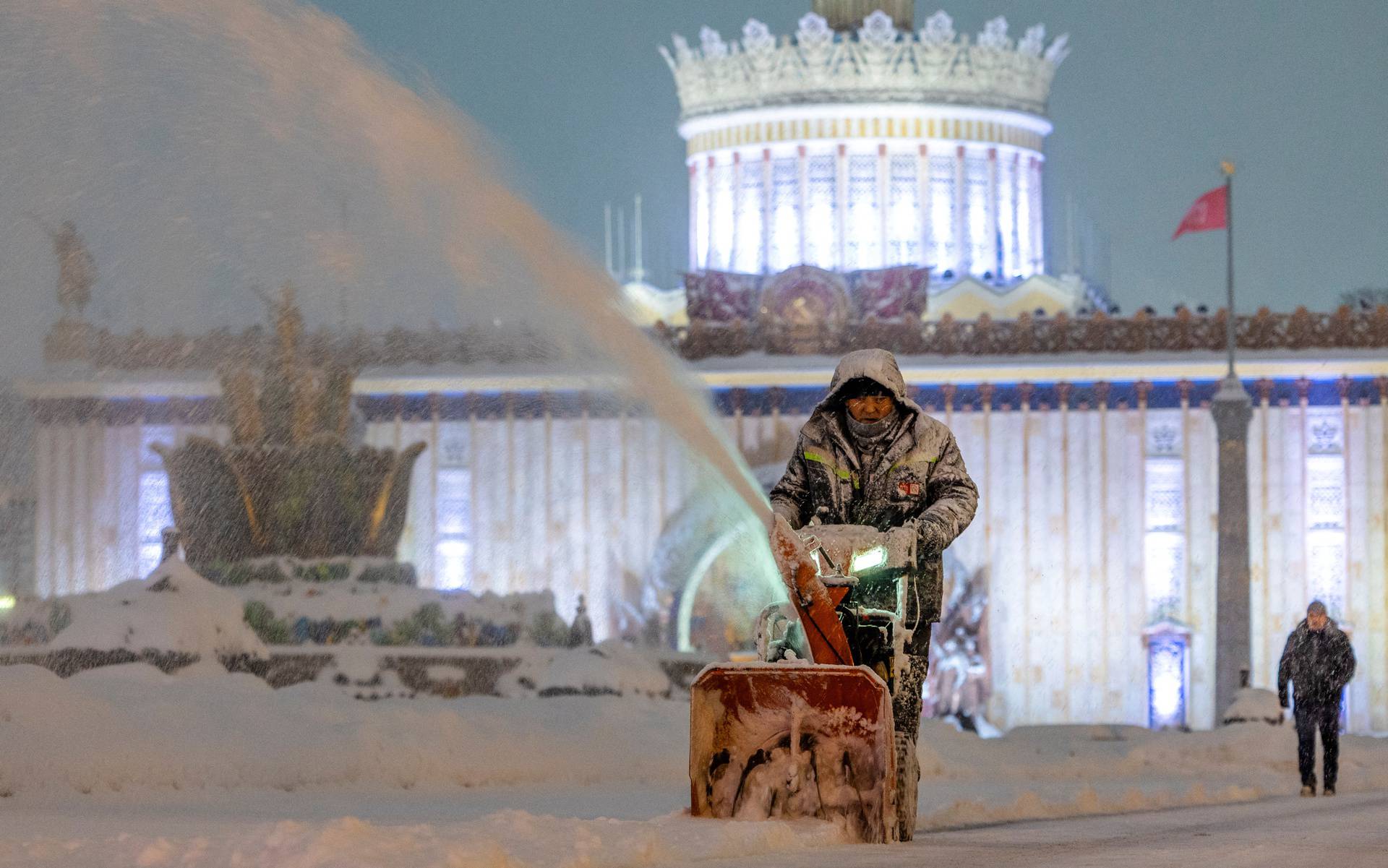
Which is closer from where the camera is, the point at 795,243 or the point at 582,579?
the point at 582,579

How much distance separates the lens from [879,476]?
11039 millimetres

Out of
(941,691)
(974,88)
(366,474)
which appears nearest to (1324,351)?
(941,691)

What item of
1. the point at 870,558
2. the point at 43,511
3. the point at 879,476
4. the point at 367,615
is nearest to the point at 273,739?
the point at 879,476

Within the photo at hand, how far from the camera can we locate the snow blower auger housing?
10102 mm

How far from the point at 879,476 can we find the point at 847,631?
868 millimetres

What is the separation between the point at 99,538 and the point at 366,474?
619 inches

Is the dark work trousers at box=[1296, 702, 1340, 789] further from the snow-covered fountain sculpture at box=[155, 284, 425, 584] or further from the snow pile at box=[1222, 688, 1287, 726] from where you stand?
the snow-covered fountain sculpture at box=[155, 284, 425, 584]

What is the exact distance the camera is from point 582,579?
1790 inches

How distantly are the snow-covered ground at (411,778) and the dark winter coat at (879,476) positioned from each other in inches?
63.1

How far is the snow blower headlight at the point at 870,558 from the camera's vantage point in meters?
10.5

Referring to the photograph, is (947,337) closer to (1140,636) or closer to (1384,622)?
(1140,636)

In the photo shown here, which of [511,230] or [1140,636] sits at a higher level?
[511,230]

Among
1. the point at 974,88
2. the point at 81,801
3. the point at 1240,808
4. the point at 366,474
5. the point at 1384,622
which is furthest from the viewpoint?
the point at 974,88

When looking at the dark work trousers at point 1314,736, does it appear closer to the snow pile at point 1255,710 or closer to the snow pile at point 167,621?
the snow pile at point 1255,710
